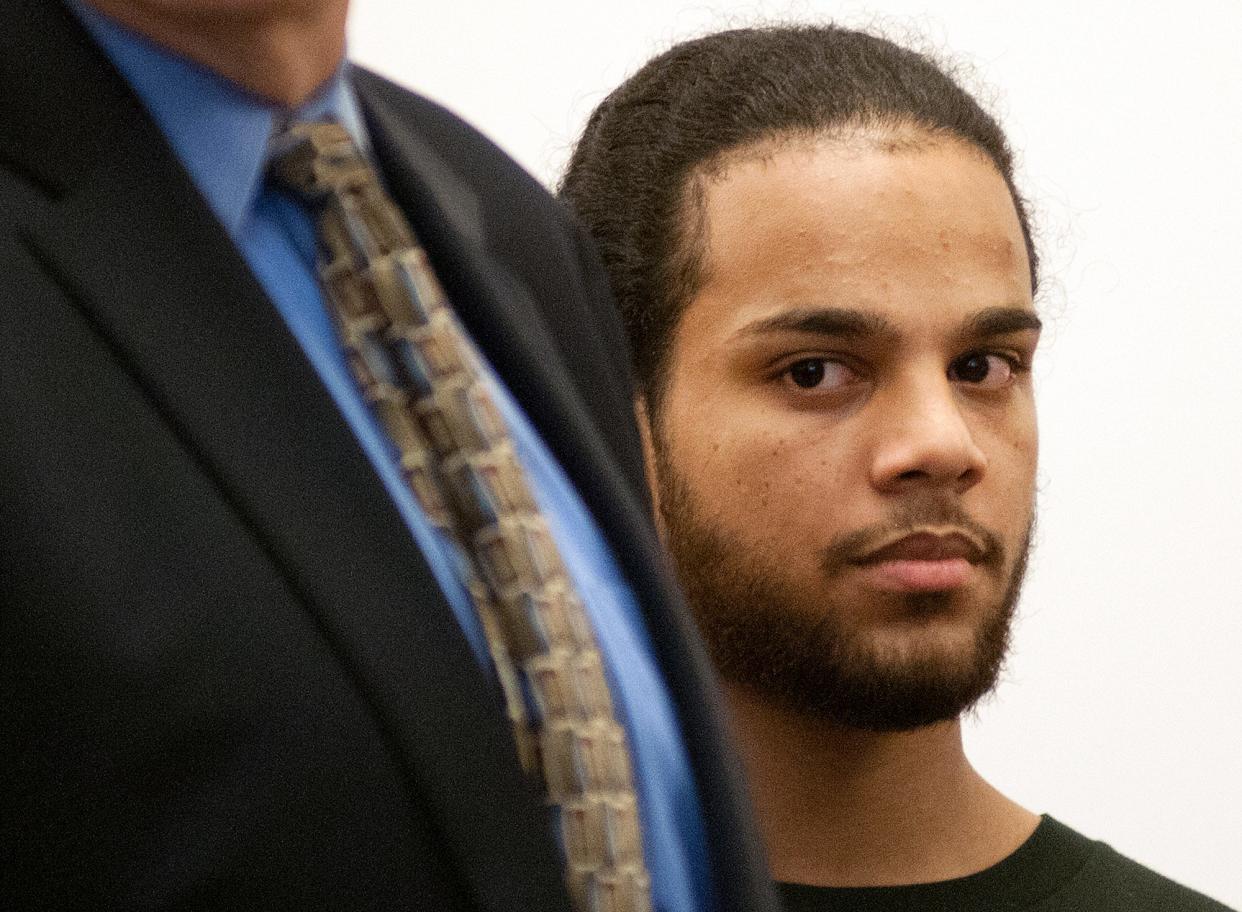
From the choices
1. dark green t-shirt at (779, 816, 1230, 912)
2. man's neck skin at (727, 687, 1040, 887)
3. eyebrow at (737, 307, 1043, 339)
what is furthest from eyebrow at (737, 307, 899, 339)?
dark green t-shirt at (779, 816, 1230, 912)

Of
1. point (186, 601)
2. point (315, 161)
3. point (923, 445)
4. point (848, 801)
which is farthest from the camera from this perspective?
point (848, 801)

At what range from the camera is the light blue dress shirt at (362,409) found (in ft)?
1.89

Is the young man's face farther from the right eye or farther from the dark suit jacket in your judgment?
the dark suit jacket

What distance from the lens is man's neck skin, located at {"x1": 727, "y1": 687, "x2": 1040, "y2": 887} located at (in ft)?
3.82

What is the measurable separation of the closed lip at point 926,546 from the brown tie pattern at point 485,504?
0.50 m

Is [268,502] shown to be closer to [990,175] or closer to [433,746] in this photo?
[433,746]

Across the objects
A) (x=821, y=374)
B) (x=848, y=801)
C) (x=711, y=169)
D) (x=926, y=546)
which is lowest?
(x=848, y=801)

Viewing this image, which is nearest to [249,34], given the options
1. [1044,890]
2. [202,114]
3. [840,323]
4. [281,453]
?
[202,114]

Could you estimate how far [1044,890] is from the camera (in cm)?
118

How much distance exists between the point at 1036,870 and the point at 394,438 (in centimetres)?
78

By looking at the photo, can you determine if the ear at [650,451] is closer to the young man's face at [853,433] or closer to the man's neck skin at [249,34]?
the young man's face at [853,433]

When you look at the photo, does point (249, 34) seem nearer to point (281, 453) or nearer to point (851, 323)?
point (281, 453)

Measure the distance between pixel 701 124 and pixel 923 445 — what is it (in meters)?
0.32

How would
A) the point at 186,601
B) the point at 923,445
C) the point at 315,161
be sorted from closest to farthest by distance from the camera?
1. the point at 186,601
2. the point at 315,161
3. the point at 923,445
